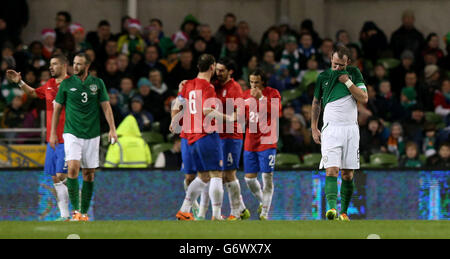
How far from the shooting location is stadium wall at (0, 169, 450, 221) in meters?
12.7

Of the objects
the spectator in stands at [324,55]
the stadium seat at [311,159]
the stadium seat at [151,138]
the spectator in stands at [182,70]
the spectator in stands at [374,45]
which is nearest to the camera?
the stadium seat at [311,159]

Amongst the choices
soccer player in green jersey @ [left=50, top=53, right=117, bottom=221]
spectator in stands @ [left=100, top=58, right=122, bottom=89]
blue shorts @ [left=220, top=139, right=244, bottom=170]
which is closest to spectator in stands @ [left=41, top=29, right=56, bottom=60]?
spectator in stands @ [left=100, top=58, right=122, bottom=89]

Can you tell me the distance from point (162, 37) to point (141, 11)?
272 cm

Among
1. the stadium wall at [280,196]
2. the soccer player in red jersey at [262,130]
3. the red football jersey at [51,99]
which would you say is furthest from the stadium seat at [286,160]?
the red football jersey at [51,99]

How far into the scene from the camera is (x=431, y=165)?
1405 centimetres

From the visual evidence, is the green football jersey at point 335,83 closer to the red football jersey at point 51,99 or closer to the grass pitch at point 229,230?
the grass pitch at point 229,230

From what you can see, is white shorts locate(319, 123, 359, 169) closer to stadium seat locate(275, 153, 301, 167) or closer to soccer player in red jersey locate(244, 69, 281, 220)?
soccer player in red jersey locate(244, 69, 281, 220)

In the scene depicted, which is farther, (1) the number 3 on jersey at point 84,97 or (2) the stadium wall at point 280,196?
(2) the stadium wall at point 280,196

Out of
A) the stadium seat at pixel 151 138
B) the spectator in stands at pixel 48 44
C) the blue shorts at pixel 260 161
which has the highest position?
the spectator in stands at pixel 48 44

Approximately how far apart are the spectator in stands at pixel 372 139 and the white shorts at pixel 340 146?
15.8 feet

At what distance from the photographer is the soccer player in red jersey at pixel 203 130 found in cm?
1023
